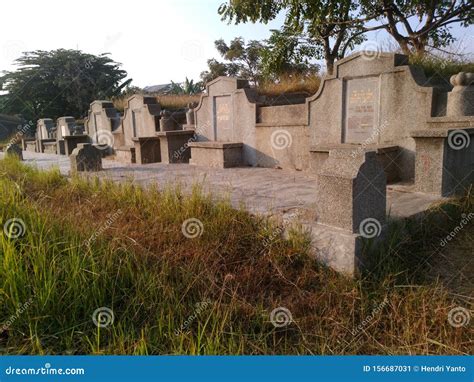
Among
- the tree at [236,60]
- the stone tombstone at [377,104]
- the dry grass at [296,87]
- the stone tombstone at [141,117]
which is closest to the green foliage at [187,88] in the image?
the tree at [236,60]

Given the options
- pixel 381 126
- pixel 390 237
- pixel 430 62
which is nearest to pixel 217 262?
pixel 390 237

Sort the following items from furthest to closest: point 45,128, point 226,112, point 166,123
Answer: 1. point 45,128
2. point 166,123
3. point 226,112

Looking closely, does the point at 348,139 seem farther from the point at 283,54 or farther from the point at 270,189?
the point at 283,54

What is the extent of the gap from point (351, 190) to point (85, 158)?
266 inches

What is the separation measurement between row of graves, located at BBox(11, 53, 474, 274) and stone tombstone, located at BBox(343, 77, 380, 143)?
0.02 metres

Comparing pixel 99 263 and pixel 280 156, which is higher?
pixel 280 156

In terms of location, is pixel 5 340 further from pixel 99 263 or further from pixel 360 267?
pixel 360 267

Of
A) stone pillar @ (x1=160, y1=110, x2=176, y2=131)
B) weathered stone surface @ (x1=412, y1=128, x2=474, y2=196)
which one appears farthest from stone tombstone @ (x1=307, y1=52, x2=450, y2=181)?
stone pillar @ (x1=160, y1=110, x2=176, y2=131)

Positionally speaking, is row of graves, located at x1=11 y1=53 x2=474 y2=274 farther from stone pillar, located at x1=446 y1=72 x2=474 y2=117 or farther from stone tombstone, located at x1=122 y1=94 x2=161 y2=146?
stone tombstone, located at x1=122 y1=94 x2=161 y2=146

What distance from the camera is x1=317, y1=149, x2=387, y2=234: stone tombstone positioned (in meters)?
3.49

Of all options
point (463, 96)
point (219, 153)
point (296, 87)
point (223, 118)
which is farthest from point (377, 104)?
point (223, 118)

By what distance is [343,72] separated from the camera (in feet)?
21.7

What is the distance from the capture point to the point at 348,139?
677 cm

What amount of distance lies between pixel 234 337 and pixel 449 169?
11.1 ft
